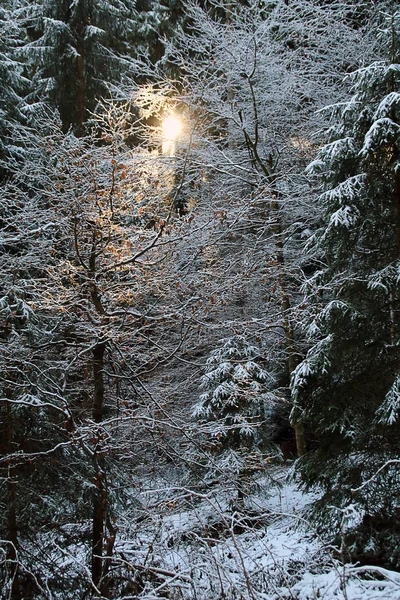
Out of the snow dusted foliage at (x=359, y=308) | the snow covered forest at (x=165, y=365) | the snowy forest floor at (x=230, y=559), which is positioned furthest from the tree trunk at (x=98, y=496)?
the snow dusted foliage at (x=359, y=308)

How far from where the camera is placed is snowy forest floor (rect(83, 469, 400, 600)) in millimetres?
3178

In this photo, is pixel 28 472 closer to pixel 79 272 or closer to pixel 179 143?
pixel 79 272

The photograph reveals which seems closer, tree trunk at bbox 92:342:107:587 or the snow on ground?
the snow on ground

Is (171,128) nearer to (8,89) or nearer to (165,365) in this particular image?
(8,89)

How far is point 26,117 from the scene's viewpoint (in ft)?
34.8

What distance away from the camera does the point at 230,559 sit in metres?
5.16

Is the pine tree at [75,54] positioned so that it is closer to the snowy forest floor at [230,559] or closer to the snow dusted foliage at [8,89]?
the snow dusted foliage at [8,89]

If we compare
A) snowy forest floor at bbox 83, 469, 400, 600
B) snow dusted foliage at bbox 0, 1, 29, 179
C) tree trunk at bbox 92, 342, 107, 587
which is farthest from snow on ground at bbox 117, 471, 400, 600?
snow dusted foliage at bbox 0, 1, 29, 179

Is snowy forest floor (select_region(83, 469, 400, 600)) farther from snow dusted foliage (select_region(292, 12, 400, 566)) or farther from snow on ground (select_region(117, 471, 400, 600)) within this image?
snow dusted foliage (select_region(292, 12, 400, 566))

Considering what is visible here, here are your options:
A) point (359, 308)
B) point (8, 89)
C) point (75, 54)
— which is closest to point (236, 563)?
point (359, 308)

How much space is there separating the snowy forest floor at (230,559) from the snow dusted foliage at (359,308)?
38.4 inches

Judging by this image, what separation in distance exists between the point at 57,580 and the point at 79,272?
3750 millimetres

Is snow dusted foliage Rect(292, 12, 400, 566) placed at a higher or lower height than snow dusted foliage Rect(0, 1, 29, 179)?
lower

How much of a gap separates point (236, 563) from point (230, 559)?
7.41 ft
